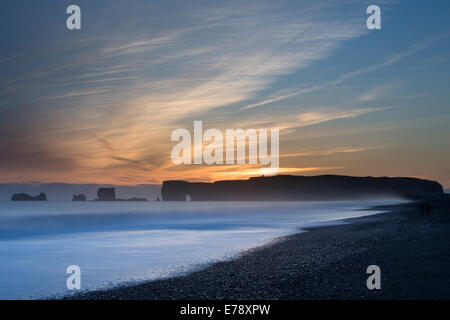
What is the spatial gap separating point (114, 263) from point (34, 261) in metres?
4.97

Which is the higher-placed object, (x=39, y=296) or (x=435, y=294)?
(x=435, y=294)

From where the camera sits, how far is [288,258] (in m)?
14.8

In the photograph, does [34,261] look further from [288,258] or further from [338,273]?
[338,273]
